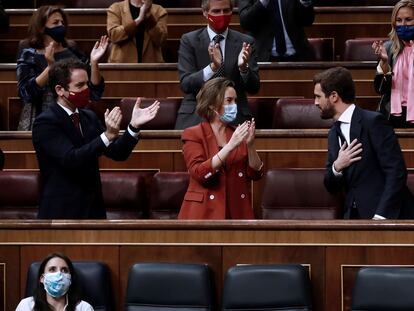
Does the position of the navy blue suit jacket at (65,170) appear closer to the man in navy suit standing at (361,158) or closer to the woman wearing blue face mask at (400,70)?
the man in navy suit standing at (361,158)

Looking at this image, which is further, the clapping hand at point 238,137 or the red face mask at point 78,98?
the red face mask at point 78,98

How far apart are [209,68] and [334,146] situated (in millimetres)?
771

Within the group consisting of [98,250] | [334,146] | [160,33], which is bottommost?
[98,250]

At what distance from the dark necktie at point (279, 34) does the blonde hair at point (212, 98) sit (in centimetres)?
147

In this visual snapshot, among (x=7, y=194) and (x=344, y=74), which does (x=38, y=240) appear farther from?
(x=344, y=74)

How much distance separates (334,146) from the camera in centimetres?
341

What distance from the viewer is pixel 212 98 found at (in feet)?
11.4

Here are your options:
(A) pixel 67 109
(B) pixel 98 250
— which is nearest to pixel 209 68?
(A) pixel 67 109

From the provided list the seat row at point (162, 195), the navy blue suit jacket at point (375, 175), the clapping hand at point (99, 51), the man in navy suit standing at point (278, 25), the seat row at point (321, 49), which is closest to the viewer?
the navy blue suit jacket at point (375, 175)

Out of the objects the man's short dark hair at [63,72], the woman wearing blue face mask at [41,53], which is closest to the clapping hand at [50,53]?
the woman wearing blue face mask at [41,53]

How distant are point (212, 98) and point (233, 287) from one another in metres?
0.60

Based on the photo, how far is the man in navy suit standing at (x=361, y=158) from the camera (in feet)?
10.8

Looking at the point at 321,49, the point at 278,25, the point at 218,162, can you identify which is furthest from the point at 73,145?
the point at 321,49

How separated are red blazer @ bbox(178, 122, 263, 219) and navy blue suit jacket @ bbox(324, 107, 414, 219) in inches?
9.2
